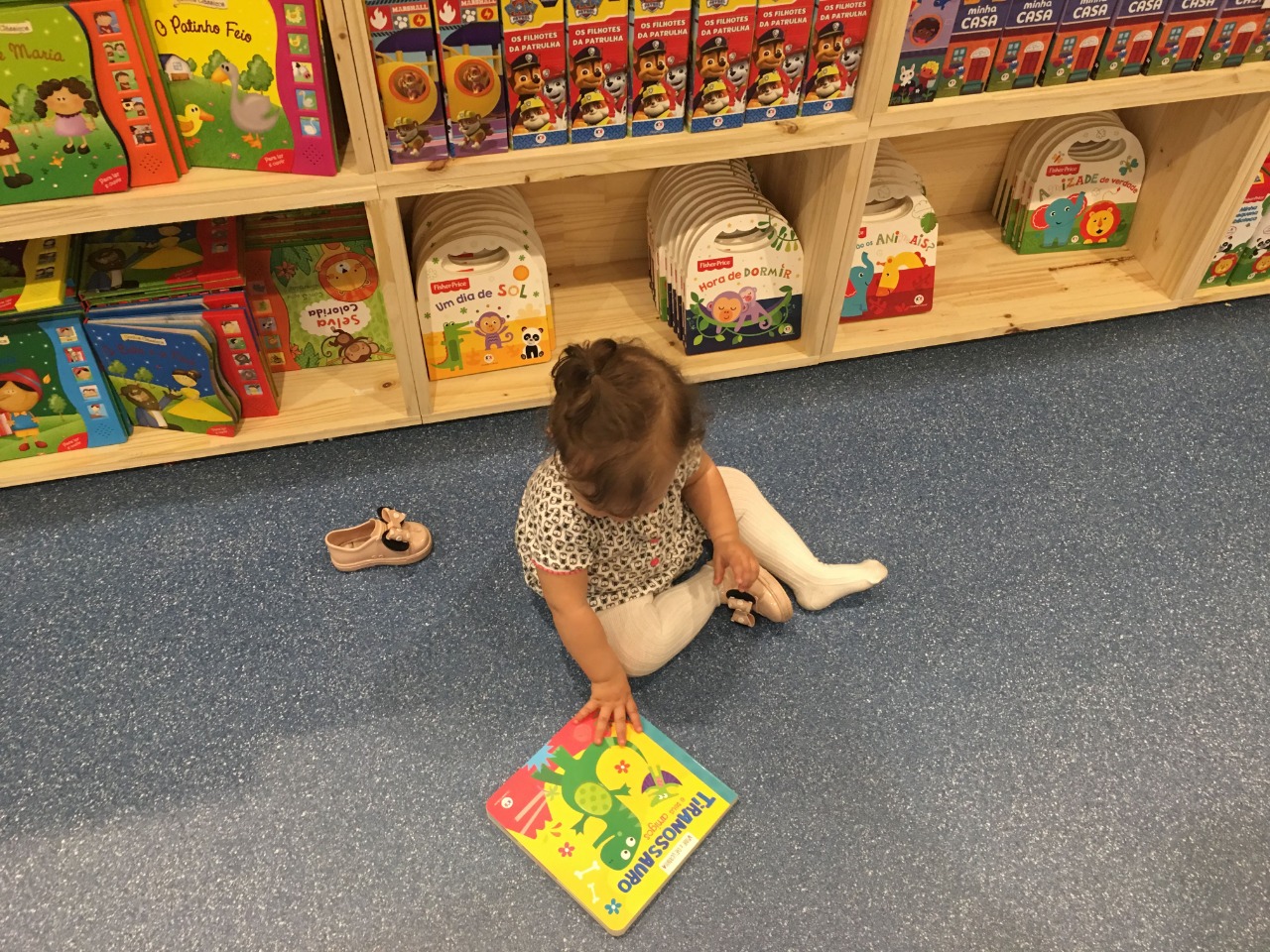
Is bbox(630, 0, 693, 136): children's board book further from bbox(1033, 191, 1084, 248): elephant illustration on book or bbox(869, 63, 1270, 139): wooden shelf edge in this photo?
bbox(1033, 191, 1084, 248): elephant illustration on book

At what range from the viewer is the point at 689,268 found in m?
1.43

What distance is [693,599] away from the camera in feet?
3.88

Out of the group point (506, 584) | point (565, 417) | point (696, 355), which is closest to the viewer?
point (565, 417)

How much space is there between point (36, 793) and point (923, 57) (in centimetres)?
139

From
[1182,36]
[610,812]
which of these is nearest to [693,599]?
[610,812]

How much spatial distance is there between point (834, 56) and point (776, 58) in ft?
0.25

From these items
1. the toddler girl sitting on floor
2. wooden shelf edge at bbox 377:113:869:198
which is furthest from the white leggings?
wooden shelf edge at bbox 377:113:869:198

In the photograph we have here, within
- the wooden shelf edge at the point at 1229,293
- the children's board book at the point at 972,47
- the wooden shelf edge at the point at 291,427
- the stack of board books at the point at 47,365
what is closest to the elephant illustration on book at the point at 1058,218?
the wooden shelf edge at the point at 1229,293

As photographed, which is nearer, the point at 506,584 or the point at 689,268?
the point at 506,584

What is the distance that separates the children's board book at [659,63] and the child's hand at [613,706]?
0.69m

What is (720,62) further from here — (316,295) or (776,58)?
(316,295)

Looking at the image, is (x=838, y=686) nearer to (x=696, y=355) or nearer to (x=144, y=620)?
(x=696, y=355)

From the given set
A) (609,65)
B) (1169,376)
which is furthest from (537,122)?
(1169,376)

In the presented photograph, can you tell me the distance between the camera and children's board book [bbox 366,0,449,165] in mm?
1065
